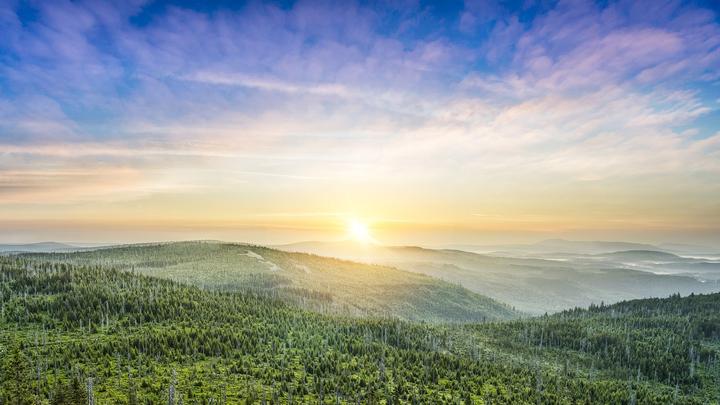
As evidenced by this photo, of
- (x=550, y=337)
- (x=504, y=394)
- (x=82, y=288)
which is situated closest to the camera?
(x=504, y=394)

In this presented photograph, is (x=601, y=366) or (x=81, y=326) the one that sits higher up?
(x=81, y=326)

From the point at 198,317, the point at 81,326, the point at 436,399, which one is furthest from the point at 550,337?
the point at 81,326

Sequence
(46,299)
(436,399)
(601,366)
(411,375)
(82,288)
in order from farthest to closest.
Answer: (601,366)
(82,288)
(46,299)
(411,375)
(436,399)

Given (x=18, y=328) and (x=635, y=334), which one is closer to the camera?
(x=18, y=328)

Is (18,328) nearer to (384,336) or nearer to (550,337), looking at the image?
(384,336)

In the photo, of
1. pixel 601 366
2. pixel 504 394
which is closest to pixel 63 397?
pixel 504 394

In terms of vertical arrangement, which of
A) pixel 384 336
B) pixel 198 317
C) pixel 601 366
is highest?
pixel 198 317
